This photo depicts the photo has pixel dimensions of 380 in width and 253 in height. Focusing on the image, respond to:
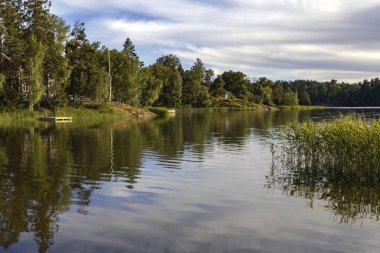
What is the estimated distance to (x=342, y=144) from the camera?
18.6m

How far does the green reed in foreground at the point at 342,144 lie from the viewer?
17.9 meters

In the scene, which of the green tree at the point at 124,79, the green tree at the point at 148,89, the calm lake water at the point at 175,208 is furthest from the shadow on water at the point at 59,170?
the green tree at the point at 148,89

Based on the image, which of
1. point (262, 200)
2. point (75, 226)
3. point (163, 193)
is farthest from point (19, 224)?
point (262, 200)

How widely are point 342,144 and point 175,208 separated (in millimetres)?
8366

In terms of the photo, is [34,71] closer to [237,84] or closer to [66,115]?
[66,115]

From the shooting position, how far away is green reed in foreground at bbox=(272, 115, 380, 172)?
17.9 meters

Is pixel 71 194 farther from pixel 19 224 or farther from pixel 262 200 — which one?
pixel 262 200

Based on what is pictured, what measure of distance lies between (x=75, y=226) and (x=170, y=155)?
16.3 meters

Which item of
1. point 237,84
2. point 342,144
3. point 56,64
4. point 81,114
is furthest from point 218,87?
point 342,144

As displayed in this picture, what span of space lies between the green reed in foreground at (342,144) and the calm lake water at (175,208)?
0.88 metres

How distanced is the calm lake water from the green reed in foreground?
0.88 metres

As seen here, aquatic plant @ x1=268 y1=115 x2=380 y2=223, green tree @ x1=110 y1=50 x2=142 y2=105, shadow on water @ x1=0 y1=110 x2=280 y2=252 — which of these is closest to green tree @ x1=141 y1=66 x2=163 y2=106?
green tree @ x1=110 y1=50 x2=142 y2=105

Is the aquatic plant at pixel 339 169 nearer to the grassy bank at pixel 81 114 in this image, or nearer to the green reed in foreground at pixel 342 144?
the green reed in foreground at pixel 342 144

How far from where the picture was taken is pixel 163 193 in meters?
16.8
